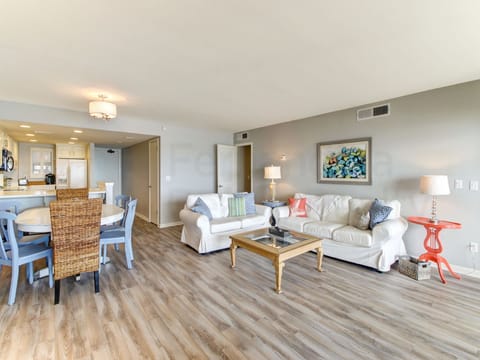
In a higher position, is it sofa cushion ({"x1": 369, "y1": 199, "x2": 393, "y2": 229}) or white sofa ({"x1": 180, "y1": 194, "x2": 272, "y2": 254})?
sofa cushion ({"x1": 369, "y1": 199, "x2": 393, "y2": 229})

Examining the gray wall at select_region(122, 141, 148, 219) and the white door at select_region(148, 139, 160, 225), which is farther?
the gray wall at select_region(122, 141, 148, 219)

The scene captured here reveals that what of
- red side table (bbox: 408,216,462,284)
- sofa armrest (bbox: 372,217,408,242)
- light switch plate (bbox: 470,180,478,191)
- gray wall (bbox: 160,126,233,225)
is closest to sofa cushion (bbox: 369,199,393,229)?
sofa armrest (bbox: 372,217,408,242)

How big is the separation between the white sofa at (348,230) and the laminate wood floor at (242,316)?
0.77ft

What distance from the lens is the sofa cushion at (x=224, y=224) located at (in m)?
3.83

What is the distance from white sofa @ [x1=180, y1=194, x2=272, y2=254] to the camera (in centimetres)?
375

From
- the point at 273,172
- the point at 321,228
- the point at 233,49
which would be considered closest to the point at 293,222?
the point at 321,228

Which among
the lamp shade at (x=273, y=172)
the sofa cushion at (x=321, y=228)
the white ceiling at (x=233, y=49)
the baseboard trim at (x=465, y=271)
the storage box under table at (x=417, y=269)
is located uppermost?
the white ceiling at (x=233, y=49)

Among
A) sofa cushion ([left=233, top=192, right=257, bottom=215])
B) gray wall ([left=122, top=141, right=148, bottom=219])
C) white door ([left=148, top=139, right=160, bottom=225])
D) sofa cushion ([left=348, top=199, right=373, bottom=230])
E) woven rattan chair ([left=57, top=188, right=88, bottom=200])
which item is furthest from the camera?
gray wall ([left=122, top=141, right=148, bottom=219])

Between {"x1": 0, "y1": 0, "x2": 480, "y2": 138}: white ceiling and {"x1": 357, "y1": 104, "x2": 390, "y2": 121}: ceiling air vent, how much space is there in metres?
0.24

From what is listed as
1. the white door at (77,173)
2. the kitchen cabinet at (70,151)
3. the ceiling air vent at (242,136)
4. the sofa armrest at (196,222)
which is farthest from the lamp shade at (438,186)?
the kitchen cabinet at (70,151)

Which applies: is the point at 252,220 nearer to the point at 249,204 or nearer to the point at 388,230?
the point at 249,204

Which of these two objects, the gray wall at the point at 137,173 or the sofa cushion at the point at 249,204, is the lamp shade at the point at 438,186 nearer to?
the sofa cushion at the point at 249,204

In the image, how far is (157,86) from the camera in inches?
125

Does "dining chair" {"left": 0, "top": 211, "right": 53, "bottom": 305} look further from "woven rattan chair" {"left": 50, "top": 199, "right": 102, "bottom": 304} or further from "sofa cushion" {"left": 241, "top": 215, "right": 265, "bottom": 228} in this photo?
"sofa cushion" {"left": 241, "top": 215, "right": 265, "bottom": 228}
